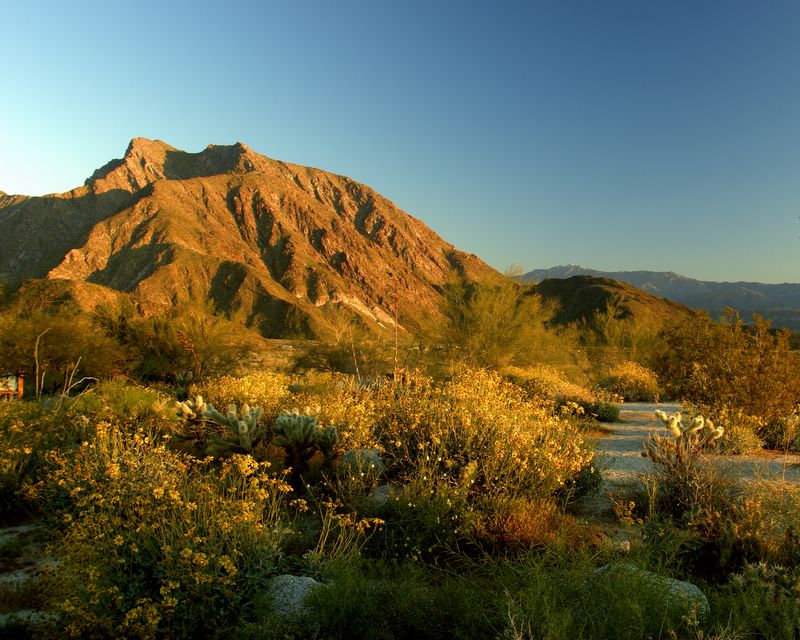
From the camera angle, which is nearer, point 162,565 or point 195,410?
point 162,565

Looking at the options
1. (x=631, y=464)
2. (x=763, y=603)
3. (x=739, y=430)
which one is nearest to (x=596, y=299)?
(x=739, y=430)

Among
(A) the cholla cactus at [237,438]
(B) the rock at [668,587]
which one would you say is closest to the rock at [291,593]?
(B) the rock at [668,587]

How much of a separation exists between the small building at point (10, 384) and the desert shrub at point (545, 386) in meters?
14.2

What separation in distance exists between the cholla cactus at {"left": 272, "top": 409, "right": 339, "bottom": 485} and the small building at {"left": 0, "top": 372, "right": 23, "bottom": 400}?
11776 mm

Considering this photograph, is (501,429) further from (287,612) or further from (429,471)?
(287,612)

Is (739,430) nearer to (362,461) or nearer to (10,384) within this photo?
(362,461)

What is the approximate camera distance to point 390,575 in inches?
161

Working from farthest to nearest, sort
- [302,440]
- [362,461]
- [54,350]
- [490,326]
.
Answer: [490,326] < [54,350] < [302,440] < [362,461]

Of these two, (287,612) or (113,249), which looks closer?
(287,612)

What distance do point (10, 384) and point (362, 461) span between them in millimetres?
13786

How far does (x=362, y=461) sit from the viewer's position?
18.4ft

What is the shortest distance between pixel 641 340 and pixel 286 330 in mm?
57609

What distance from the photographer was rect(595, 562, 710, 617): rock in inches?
121

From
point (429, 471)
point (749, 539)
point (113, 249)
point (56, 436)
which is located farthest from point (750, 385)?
point (113, 249)
